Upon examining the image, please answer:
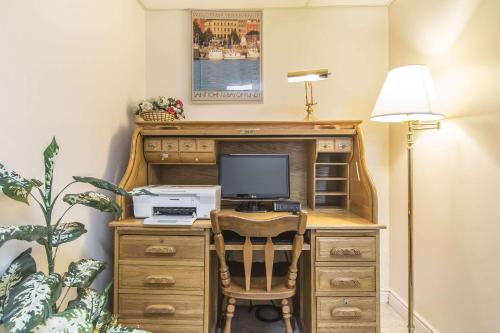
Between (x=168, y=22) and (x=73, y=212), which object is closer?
(x=73, y=212)

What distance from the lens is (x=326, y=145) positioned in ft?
6.59

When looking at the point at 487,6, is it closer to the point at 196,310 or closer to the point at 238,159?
the point at 238,159

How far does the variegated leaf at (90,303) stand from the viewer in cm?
107

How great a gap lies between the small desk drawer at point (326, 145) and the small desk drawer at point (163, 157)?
3.27ft

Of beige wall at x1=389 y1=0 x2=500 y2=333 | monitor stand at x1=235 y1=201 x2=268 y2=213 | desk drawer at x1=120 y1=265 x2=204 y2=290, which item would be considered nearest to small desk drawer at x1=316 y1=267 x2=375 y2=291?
beige wall at x1=389 y1=0 x2=500 y2=333

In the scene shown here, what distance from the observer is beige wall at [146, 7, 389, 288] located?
232 centimetres

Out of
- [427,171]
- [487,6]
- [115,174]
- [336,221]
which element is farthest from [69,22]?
[427,171]

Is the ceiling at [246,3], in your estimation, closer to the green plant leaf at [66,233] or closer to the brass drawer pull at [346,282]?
the green plant leaf at [66,233]

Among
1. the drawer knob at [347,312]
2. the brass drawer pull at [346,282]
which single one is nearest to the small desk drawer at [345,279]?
the brass drawer pull at [346,282]

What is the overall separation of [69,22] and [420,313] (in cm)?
271

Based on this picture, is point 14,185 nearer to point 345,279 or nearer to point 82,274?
point 82,274

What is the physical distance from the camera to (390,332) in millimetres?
1937

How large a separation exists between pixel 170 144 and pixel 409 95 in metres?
1.49

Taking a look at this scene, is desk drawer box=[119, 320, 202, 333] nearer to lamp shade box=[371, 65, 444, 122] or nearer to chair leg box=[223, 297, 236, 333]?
chair leg box=[223, 297, 236, 333]
